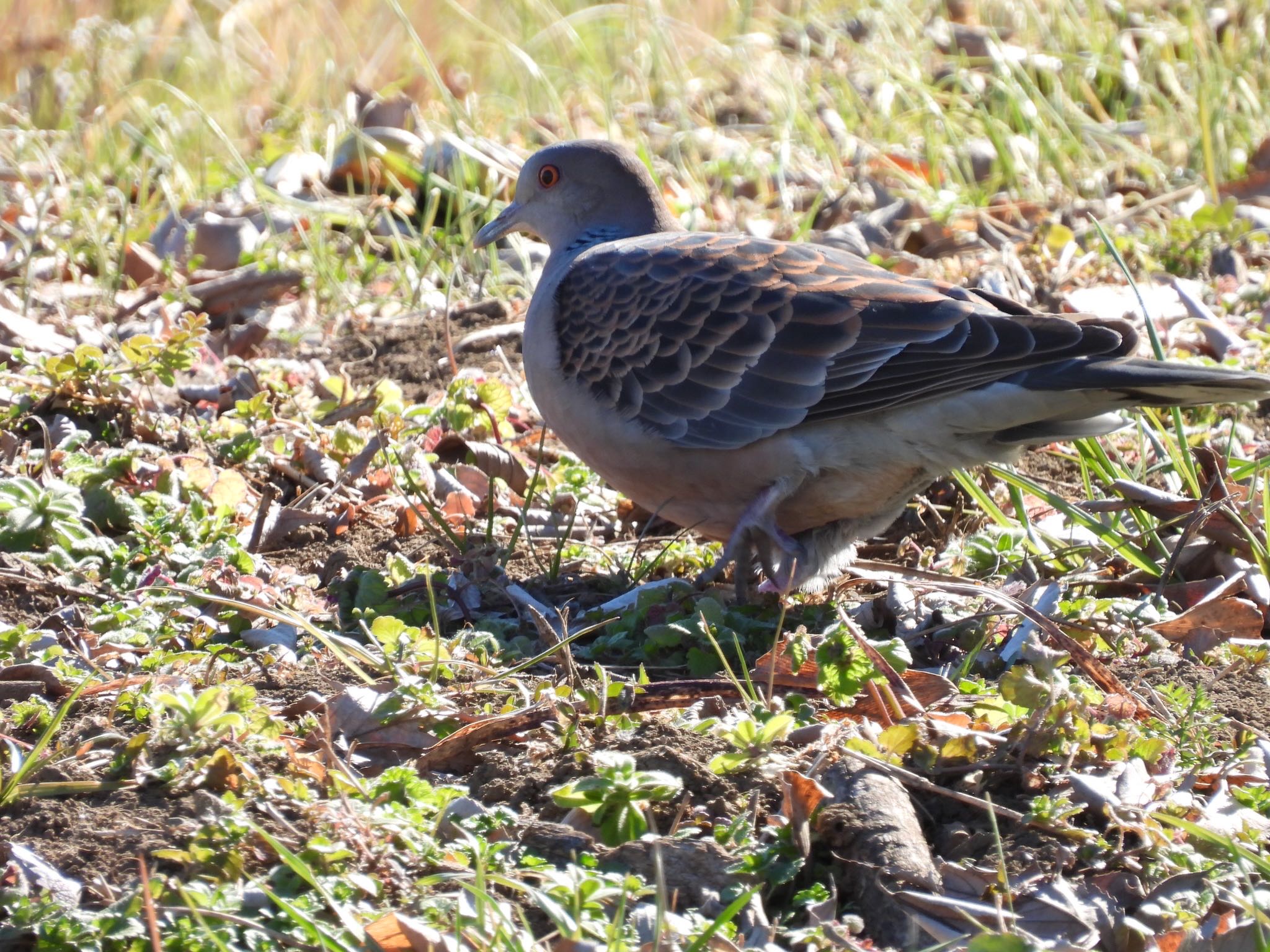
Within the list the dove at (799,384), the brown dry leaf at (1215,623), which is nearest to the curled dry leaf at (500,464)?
the dove at (799,384)

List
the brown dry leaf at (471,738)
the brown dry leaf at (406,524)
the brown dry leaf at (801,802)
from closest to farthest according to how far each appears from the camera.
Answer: the brown dry leaf at (801,802)
the brown dry leaf at (471,738)
the brown dry leaf at (406,524)

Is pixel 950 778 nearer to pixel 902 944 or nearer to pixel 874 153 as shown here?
pixel 902 944

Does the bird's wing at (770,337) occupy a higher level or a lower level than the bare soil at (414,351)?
higher

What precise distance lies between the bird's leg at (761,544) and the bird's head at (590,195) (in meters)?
1.46

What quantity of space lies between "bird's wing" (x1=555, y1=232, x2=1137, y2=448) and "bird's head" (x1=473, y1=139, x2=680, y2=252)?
2.25 feet

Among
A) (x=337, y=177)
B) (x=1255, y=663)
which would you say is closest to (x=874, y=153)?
(x=337, y=177)

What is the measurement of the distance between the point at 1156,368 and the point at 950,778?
4.15 ft

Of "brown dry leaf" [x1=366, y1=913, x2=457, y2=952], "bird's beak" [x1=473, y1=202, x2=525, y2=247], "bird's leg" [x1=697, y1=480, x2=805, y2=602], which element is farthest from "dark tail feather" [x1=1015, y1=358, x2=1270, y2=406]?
"bird's beak" [x1=473, y1=202, x2=525, y2=247]

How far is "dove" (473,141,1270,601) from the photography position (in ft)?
11.6

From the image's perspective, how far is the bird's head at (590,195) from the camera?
4895mm

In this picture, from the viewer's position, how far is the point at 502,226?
520cm

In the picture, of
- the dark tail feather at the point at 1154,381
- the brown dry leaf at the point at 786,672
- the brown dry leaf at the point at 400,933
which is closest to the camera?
the brown dry leaf at the point at 400,933

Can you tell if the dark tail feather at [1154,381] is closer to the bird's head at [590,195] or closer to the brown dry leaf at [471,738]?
the brown dry leaf at [471,738]

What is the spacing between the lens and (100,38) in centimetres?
779
